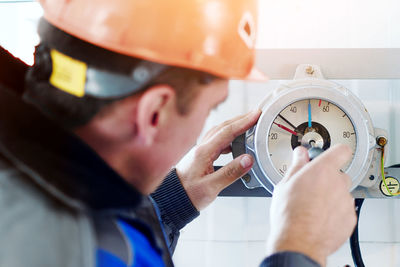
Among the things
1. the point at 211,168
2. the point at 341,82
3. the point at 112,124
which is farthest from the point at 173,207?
the point at 341,82

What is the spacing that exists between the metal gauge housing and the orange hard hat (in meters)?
0.40

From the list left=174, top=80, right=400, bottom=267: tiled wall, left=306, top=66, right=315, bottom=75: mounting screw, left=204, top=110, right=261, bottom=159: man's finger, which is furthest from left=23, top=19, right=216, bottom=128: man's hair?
left=174, top=80, right=400, bottom=267: tiled wall

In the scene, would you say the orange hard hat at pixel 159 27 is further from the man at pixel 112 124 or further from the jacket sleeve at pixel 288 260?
the jacket sleeve at pixel 288 260

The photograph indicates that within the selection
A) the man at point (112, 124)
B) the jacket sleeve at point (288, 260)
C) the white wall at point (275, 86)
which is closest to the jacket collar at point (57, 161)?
the man at point (112, 124)

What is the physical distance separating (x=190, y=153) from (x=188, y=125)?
448mm

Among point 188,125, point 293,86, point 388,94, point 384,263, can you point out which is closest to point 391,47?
point 388,94

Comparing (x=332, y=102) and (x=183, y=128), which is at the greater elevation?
(x=332, y=102)

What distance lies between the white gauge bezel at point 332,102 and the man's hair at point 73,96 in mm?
423

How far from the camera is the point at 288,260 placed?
2.06 feet

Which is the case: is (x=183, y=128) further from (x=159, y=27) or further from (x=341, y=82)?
(x=341, y=82)

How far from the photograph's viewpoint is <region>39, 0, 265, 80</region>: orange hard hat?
552 millimetres

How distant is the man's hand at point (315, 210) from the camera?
67cm

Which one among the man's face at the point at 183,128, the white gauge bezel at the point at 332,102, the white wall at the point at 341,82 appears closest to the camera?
the man's face at the point at 183,128

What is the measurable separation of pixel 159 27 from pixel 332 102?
0.56 meters
